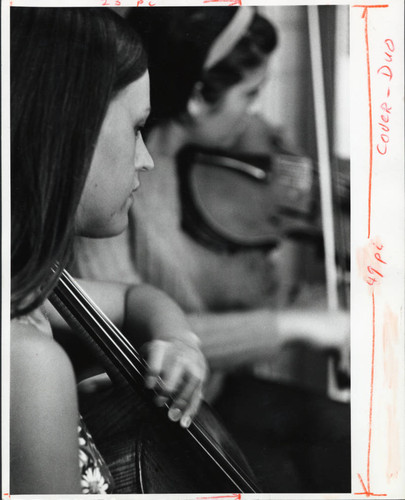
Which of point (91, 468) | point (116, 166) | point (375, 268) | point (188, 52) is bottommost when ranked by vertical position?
point (91, 468)

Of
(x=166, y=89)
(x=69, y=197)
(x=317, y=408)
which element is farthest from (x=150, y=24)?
(x=317, y=408)

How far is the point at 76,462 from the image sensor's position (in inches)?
27.3

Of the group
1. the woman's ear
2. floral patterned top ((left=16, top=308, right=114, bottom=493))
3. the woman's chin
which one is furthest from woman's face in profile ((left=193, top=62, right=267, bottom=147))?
floral patterned top ((left=16, top=308, right=114, bottom=493))

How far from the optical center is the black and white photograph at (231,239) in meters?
0.70

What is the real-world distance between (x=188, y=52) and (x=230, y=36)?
5cm

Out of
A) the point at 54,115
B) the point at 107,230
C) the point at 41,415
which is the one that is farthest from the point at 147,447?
the point at 54,115

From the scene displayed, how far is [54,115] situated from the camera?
691 millimetres

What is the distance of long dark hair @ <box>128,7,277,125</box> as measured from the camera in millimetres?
717

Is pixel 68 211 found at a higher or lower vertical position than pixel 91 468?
higher

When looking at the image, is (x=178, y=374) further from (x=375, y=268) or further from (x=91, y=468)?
(x=375, y=268)

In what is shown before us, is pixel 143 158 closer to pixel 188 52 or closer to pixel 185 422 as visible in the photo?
pixel 188 52

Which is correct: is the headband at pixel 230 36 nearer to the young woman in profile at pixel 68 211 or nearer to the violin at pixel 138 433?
the young woman in profile at pixel 68 211

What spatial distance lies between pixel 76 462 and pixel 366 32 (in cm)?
59

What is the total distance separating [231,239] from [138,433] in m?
0.24
